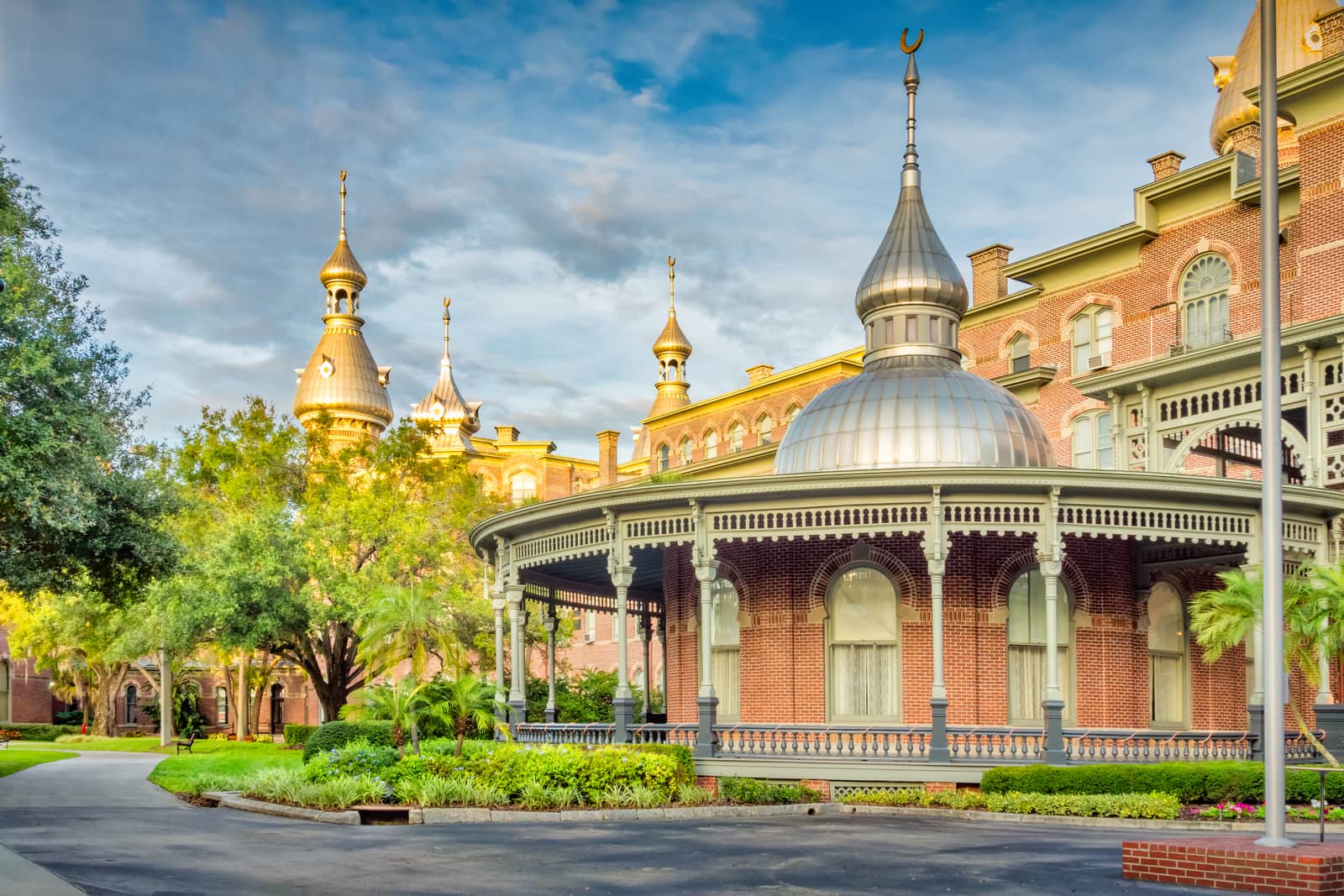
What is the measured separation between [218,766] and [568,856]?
2388 centimetres

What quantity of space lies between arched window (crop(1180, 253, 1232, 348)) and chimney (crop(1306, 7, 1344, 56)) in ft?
21.1

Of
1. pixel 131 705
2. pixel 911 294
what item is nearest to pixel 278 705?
pixel 131 705

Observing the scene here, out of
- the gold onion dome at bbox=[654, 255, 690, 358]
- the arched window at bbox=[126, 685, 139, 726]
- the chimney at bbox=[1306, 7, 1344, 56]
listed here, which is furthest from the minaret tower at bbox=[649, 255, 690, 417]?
the chimney at bbox=[1306, 7, 1344, 56]

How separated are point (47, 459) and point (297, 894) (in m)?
13.1

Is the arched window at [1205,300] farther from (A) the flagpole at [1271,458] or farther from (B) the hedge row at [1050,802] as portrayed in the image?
(A) the flagpole at [1271,458]

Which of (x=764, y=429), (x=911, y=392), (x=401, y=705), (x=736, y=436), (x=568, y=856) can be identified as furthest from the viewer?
(x=736, y=436)

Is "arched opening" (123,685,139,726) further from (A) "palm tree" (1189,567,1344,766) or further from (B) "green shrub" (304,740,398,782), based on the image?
(A) "palm tree" (1189,567,1344,766)

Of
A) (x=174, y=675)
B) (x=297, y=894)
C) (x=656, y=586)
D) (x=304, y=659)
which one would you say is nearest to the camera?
(x=297, y=894)

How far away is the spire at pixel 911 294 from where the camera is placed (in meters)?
30.5

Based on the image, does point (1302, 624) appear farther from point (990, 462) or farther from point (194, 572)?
point (194, 572)

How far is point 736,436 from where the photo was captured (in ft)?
254

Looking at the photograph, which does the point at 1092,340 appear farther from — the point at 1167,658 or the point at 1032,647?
the point at 1032,647

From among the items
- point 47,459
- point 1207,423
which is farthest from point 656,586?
point 47,459

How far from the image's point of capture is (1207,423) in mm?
31266
